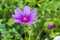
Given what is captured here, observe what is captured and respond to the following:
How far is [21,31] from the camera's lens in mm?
1467

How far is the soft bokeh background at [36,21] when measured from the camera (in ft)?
4.61

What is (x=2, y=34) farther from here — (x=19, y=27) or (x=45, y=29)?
(x=45, y=29)

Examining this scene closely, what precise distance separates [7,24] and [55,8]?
1.24 feet

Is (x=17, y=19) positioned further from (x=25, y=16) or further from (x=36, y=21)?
(x=36, y=21)

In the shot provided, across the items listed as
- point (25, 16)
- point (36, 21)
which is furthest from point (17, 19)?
point (36, 21)

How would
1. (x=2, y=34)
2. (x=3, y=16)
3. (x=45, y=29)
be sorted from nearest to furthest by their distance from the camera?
(x=2, y=34)
(x=45, y=29)
(x=3, y=16)

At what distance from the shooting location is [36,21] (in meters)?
1.51

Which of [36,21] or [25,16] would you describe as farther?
[36,21]

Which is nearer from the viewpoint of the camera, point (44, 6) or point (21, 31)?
point (21, 31)

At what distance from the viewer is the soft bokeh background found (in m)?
1.41

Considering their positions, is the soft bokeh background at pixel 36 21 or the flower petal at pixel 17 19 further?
the soft bokeh background at pixel 36 21

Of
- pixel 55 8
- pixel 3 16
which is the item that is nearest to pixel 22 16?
pixel 3 16

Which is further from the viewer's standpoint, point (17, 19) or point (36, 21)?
point (36, 21)

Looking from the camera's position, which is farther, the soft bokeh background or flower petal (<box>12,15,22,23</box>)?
the soft bokeh background
